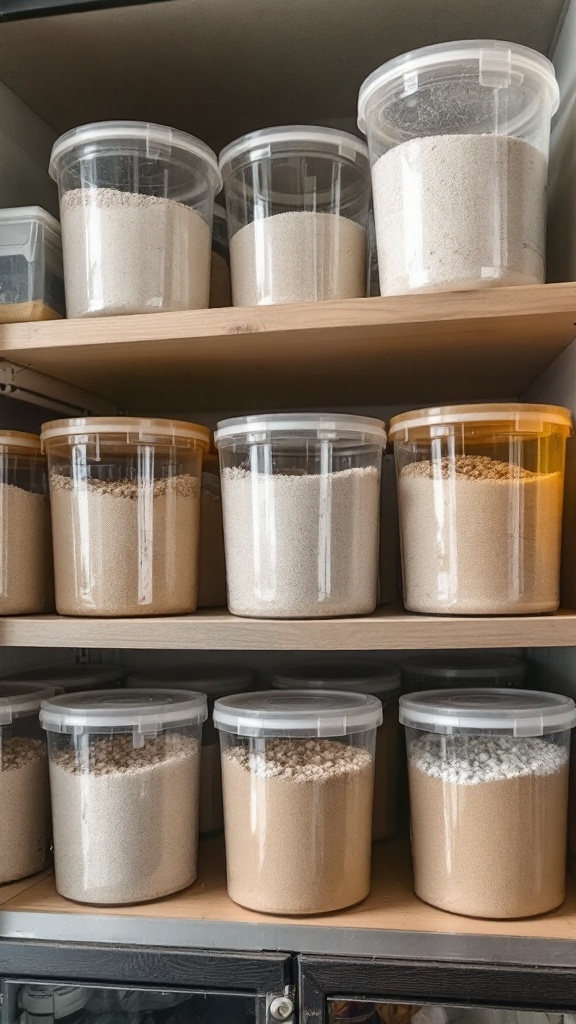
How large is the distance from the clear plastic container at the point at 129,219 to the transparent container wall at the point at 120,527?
0.19 metres

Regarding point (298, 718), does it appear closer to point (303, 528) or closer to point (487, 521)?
point (303, 528)

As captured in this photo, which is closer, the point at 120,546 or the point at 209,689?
the point at 120,546

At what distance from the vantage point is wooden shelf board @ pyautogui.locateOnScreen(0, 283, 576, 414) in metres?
0.97

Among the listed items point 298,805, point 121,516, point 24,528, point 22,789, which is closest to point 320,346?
point 121,516

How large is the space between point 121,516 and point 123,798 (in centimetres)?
36

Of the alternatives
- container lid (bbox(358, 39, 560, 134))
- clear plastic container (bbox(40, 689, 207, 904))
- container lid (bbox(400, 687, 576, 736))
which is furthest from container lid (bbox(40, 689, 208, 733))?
container lid (bbox(358, 39, 560, 134))

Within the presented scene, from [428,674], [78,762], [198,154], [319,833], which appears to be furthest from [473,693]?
[198,154]

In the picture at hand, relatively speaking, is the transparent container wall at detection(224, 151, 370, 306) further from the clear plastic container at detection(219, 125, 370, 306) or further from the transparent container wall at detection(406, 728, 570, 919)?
the transparent container wall at detection(406, 728, 570, 919)

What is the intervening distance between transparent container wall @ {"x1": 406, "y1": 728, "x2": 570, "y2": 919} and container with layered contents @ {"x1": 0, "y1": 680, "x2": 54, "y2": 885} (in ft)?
1.76

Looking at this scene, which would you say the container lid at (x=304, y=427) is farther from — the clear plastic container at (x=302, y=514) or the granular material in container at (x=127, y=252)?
the granular material in container at (x=127, y=252)

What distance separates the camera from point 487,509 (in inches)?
38.4

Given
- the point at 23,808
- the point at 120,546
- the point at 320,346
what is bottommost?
the point at 23,808

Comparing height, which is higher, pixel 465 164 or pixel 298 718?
pixel 465 164

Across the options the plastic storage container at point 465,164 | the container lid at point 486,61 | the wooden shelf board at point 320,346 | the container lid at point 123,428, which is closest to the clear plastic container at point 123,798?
the container lid at point 123,428
